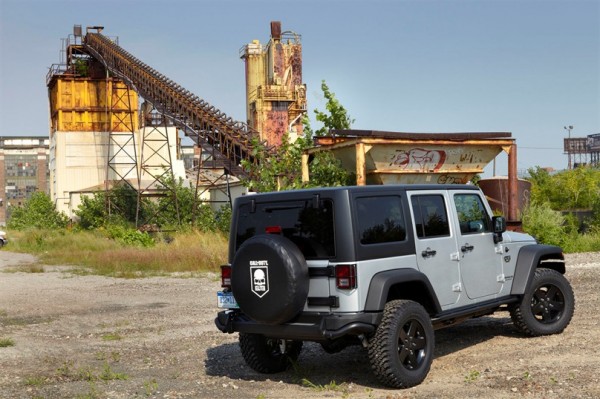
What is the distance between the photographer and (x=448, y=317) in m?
8.34

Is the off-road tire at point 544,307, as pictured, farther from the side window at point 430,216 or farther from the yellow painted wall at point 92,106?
the yellow painted wall at point 92,106

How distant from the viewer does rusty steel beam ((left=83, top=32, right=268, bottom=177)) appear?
36250 millimetres

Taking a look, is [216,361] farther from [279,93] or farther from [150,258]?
[279,93]

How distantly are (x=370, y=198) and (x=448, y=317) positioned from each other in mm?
1670

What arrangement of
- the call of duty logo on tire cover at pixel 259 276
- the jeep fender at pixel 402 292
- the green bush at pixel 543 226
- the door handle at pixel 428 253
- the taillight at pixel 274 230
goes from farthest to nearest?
the green bush at pixel 543 226
the door handle at pixel 428 253
the taillight at pixel 274 230
the call of duty logo on tire cover at pixel 259 276
the jeep fender at pixel 402 292

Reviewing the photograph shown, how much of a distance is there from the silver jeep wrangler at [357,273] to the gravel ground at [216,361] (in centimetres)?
47

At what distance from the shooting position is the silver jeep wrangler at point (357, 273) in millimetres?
7426

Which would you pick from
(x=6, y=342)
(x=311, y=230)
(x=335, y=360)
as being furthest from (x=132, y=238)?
(x=311, y=230)

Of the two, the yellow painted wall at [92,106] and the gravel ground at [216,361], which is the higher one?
the yellow painted wall at [92,106]

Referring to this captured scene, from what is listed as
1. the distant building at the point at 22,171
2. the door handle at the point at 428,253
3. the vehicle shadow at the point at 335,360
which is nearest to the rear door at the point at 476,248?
the door handle at the point at 428,253

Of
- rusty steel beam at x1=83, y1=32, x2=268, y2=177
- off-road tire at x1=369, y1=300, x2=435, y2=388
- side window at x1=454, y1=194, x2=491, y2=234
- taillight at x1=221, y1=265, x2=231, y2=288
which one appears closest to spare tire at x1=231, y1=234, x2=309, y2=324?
taillight at x1=221, y1=265, x2=231, y2=288

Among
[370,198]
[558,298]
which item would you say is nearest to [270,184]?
[558,298]

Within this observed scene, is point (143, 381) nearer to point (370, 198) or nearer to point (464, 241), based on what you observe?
point (370, 198)

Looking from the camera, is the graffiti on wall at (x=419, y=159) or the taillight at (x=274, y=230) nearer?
the taillight at (x=274, y=230)
